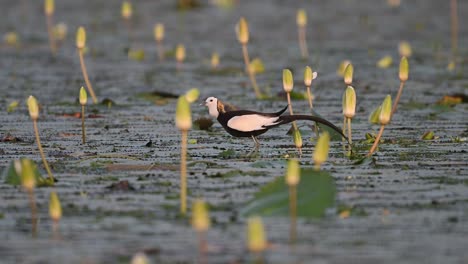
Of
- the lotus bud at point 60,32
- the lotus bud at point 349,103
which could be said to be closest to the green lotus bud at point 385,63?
the lotus bud at point 60,32

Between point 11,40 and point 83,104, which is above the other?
point 11,40

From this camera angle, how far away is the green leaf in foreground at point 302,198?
18.9ft

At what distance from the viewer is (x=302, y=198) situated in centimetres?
585

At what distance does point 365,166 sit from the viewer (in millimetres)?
7430

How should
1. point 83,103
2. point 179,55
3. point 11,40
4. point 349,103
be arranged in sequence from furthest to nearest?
1. point 11,40
2. point 179,55
3. point 83,103
4. point 349,103

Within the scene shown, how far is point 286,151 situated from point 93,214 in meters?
2.50

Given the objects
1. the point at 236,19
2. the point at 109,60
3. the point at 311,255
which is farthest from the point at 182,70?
the point at 311,255

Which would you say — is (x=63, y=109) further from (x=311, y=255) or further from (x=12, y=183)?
(x=311, y=255)

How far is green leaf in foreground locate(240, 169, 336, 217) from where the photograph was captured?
575 cm

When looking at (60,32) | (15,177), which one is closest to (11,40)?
(60,32)

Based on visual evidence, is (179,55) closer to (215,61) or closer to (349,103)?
(215,61)

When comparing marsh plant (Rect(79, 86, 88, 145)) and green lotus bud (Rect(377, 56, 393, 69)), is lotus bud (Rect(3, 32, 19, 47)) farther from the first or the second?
marsh plant (Rect(79, 86, 88, 145))

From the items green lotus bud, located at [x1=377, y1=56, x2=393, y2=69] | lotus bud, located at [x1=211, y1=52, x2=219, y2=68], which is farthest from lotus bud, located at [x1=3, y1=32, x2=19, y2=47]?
green lotus bud, located at [x1=377, y1=56, x2=393, y2=69]

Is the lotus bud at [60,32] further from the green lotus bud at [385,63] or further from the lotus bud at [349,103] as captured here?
the lotus bud at [349,103]
